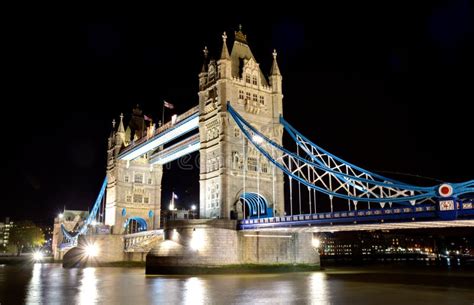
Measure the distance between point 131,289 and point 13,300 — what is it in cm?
750

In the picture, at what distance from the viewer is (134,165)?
8131 centimetres

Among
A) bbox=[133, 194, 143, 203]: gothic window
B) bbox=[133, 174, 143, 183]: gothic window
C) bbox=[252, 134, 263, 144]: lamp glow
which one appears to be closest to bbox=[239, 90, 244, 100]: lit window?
bbox=[252, 134, 263, 144]: lamp glow

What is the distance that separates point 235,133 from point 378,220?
22.2m

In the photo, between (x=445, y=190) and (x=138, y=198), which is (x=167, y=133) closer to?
(x=138, y=198)

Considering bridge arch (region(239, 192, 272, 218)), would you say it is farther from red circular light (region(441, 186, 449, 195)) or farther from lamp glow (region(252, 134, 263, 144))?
red circular light (region(441, 186, 449, 195))

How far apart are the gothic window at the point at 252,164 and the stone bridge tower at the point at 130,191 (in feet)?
107

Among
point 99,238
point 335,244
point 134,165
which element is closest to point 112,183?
point 134,165

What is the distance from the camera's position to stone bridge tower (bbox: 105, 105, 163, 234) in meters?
78.4

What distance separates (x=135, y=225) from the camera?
87.2 meters

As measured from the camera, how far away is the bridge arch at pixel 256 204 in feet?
170

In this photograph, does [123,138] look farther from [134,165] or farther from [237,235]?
[237,235]

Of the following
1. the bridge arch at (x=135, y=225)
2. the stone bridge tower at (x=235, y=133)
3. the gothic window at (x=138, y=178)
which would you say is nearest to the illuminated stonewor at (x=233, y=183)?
the stone bridge tower at (x=235, y=133)

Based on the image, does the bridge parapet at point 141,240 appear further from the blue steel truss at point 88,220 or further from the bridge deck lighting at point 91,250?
the blue steel truss at point 88,220

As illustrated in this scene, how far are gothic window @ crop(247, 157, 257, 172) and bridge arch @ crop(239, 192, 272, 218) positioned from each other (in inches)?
115
